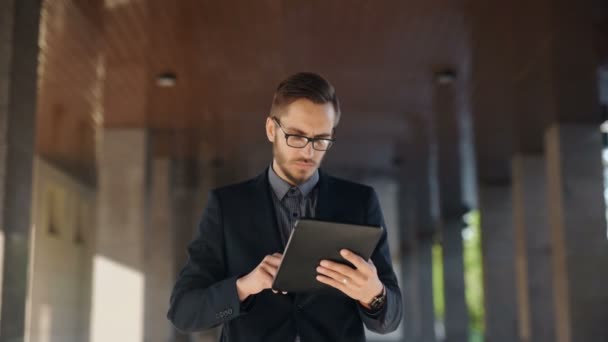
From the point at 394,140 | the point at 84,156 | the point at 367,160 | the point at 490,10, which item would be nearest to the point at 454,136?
the point at 394,140

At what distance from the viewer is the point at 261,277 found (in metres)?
1.93

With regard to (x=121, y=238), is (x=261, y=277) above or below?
below

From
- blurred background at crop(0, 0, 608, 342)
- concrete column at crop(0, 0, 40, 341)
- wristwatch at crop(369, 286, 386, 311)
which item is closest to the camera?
wristwatch at crop(369, 286, 386, 311)

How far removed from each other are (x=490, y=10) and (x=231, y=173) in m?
10.5

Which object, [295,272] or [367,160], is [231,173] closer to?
[367,160]

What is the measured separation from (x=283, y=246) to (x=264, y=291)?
0.44 feet

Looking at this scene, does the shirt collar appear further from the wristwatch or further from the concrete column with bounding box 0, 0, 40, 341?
the concrete column with bounding box 0, 0, 40, 341

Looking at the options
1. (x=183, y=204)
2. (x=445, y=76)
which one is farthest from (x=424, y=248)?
(x=445, y=76)

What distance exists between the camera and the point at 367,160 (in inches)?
742

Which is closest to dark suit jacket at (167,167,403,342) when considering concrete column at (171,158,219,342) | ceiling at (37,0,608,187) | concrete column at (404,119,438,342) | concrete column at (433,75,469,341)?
ceiling at (37,0,608,187)

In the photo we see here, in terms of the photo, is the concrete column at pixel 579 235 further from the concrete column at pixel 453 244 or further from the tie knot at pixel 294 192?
the tie knot at pixel 294 192

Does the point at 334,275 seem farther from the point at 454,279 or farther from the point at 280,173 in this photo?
the point at 454,279

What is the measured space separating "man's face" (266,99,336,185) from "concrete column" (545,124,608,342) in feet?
29.4

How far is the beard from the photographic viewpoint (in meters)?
2.14
